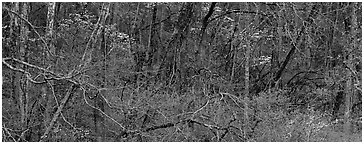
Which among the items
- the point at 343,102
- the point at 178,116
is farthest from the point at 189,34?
the point at 343,102

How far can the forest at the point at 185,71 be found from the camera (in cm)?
699

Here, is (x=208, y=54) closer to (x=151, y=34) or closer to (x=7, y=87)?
(x=151, y=34)

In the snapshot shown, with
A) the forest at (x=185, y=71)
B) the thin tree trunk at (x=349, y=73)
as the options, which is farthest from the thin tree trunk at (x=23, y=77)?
the thin tree trunk at (x=349, y=73)

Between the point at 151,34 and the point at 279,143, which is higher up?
the point at 151,34

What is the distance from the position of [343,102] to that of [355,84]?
146 cm

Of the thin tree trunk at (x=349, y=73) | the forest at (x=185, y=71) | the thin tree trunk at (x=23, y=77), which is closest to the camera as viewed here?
the thin tree trunk at (x=23, y=77)

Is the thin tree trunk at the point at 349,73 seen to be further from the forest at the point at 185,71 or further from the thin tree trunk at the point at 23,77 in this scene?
the thin tree trunk at the point at 23,77

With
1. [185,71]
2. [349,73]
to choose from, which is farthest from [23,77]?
[349,73]

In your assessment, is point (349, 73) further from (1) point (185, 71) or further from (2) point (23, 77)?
(2) point (23, 77)

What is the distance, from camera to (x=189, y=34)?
29.8 ft

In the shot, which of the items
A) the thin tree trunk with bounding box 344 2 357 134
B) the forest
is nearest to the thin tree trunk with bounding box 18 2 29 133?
the forest

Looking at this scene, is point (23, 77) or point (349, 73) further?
point (349, 73)

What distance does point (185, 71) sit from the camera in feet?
29.3

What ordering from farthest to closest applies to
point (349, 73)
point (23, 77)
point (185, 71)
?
1. point (349, 73)
2. point (185, 71)
3. point (23, 77)
